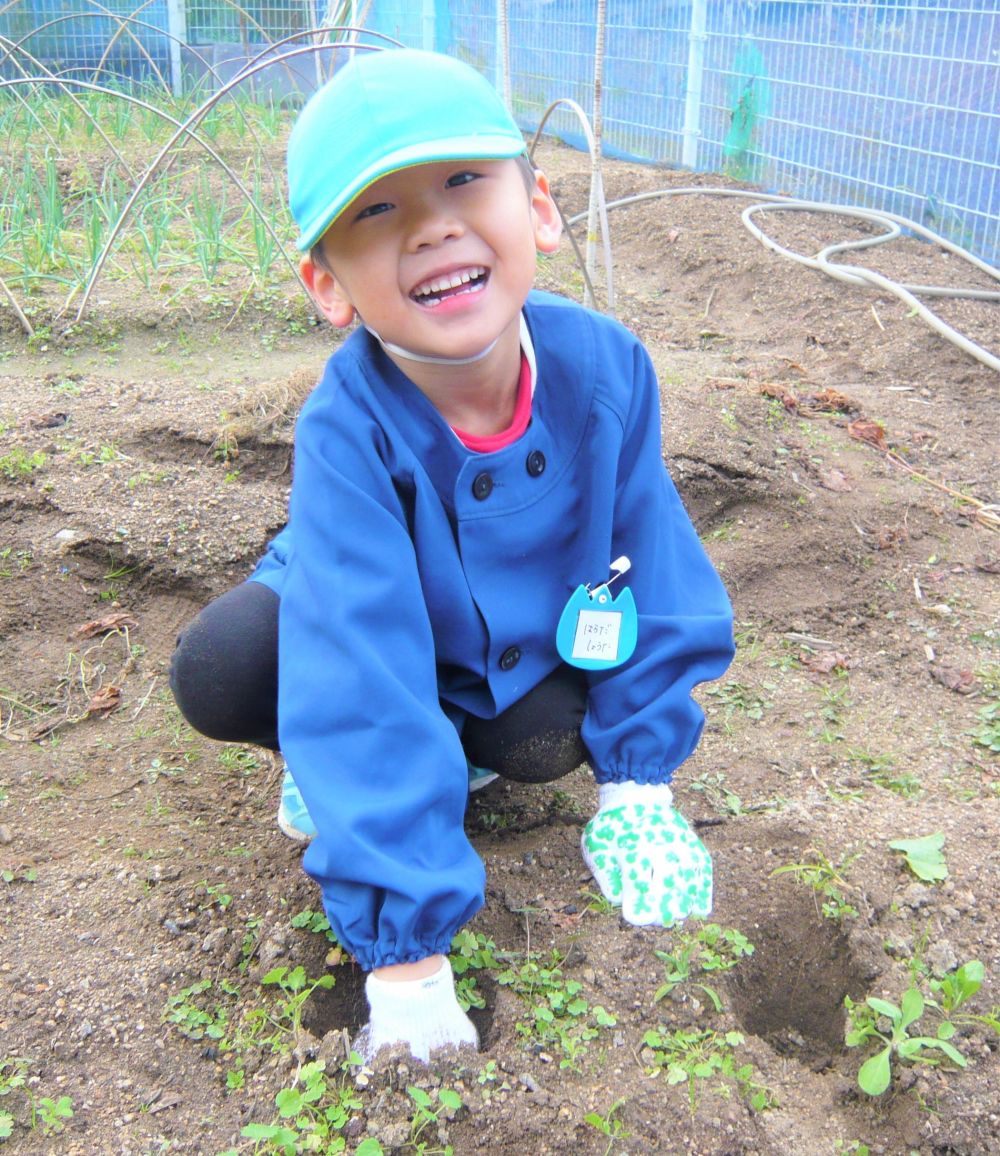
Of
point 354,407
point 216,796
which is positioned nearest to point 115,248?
point 216,796

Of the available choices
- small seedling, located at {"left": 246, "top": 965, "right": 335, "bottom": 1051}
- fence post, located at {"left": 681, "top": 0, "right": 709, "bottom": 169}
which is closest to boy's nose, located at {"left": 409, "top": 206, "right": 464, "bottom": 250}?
small seedling, located at {"left": 246, "top": 965, "right": 335, "bottom": 1051}

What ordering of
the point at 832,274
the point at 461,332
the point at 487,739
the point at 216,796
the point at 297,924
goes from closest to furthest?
the point at 461,332 → the point at 297,924 → the point at 487,739 → the point at 216,796 → the point at 832,274

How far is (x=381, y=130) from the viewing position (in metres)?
1.29

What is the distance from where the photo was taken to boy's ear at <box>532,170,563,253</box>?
1522 millimetres

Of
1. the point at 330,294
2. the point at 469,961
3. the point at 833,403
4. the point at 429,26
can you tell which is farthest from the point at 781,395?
the point at 429,26

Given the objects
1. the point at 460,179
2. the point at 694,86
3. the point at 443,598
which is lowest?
the point at 443,598

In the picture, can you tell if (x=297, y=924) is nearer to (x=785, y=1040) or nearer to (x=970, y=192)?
(x=785, y=1040)

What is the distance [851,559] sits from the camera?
2576 mm

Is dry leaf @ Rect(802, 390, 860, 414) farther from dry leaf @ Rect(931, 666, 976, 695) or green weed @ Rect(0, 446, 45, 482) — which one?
green weed @ Rect(0, 446, 45, 482)

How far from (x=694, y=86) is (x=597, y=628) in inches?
228

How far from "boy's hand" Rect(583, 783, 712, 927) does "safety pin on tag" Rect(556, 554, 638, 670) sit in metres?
0.19

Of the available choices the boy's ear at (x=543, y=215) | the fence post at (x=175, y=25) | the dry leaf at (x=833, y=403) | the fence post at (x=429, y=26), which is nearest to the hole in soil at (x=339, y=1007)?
the boy's ear at (x=543, y=215)

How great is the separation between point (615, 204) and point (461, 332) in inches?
167

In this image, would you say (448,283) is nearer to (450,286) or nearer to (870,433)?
(450,286)
